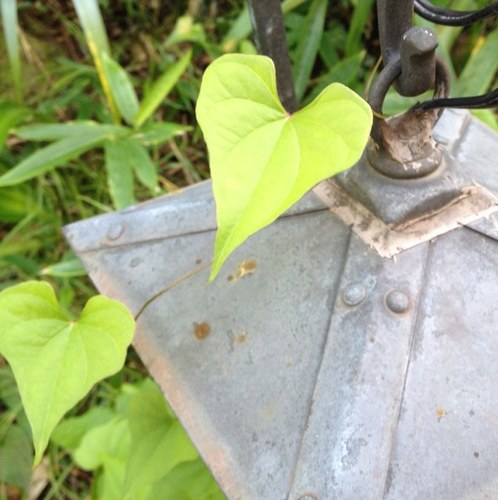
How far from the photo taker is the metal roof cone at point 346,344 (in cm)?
41

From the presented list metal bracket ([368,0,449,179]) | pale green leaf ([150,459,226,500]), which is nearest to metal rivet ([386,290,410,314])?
metal bracket ([368,0,449,179])

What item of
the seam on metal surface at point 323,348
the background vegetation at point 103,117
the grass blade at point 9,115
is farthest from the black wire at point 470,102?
the grass blade at point 9,115

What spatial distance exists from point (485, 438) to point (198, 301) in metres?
0.25

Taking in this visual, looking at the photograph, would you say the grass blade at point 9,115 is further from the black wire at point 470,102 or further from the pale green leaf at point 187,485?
the black wire at point 470,102

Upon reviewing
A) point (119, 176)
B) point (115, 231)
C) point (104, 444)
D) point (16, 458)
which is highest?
point (115, 231)

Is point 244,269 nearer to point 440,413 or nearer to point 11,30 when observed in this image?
point 440,413

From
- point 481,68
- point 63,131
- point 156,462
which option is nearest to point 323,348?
point 156,462

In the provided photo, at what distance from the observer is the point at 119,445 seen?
1.10 m

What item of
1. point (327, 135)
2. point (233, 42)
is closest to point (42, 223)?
point (233, 42)

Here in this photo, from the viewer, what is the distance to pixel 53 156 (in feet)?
4.01

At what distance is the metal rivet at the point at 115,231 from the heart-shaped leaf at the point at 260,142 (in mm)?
271

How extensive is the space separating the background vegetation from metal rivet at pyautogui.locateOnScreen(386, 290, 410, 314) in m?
0.62

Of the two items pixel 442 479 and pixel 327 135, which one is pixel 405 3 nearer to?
pixel 327 135

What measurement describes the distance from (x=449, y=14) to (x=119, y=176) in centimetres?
88
